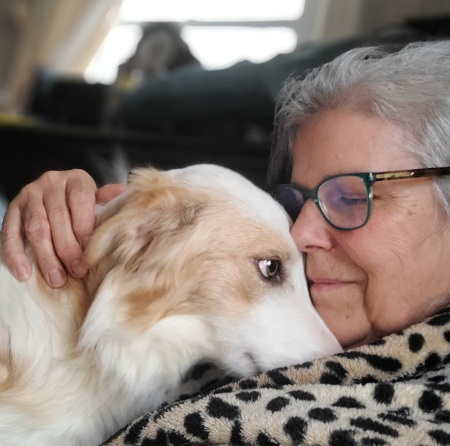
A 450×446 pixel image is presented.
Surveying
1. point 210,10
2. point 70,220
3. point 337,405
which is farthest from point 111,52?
point 337,405

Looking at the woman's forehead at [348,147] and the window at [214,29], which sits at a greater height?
the window at [214,29]

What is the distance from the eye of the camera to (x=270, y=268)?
109 cm

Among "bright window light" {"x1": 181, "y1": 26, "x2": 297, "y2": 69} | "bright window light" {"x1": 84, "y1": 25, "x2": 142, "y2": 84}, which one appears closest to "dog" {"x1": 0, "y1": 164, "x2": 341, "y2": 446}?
"bright window light" {"x1": 181, "y1": 26, "x2": 297, "y2": 69}

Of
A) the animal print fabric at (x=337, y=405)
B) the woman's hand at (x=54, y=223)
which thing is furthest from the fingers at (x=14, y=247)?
the animal print fabric at (x=337, y=405)

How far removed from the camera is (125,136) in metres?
3.21

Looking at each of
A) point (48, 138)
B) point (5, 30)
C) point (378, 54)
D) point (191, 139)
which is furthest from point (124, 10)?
point (378, 54)

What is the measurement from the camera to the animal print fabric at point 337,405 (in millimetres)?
740

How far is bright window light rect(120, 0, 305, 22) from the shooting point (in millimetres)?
4305

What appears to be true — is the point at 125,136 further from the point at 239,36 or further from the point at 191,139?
the point at 239,36

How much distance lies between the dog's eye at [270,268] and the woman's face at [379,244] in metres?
0.06

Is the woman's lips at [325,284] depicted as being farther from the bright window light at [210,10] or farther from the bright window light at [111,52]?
the bright window light at [111,52]

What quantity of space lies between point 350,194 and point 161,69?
3.19 meters

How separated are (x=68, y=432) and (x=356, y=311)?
0.48 m

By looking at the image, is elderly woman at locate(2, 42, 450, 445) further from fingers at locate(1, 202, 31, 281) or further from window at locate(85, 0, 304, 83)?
window at locate(85, 0, 304, 83)
